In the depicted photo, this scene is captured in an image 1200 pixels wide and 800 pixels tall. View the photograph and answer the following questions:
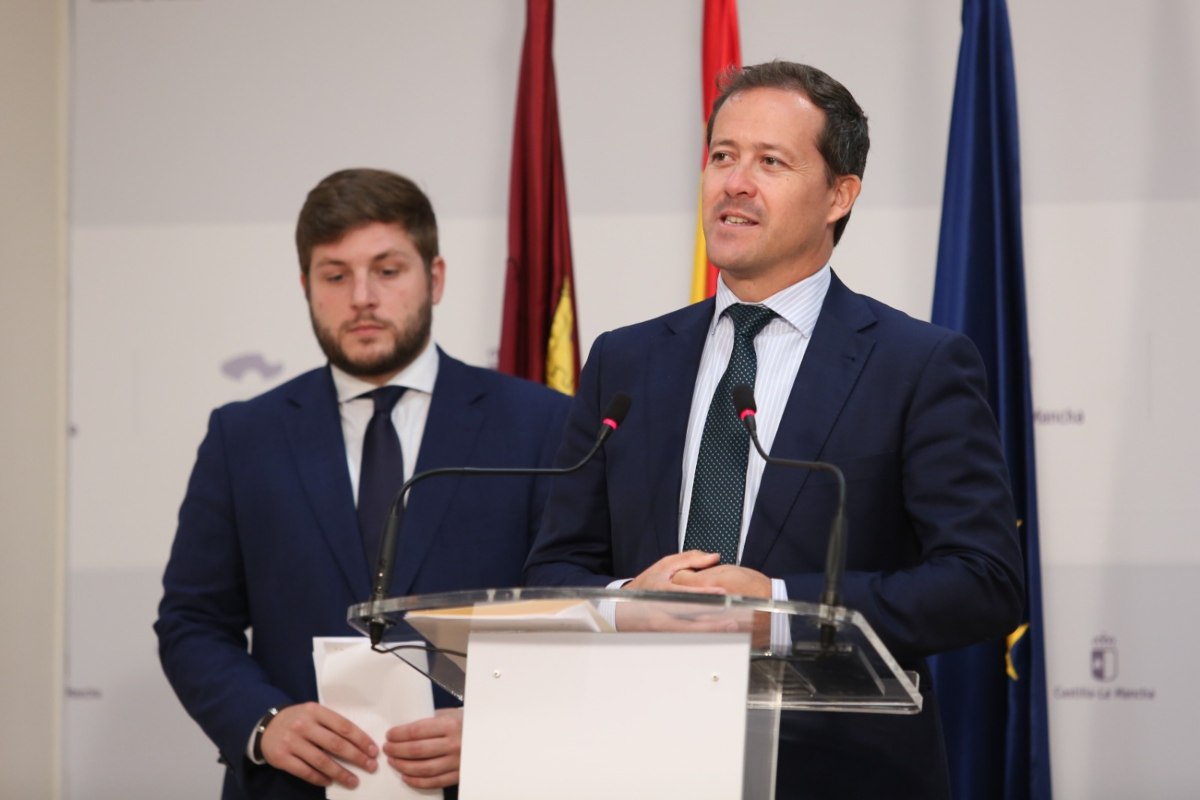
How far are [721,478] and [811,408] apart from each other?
18 centimetres

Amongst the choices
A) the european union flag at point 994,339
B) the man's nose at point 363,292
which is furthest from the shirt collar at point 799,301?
the european union flag at point 994,339

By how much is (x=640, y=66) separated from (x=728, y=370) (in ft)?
7.48

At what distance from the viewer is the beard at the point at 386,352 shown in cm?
→ 322

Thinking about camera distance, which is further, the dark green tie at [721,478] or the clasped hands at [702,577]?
the dark green tie at [721,478]

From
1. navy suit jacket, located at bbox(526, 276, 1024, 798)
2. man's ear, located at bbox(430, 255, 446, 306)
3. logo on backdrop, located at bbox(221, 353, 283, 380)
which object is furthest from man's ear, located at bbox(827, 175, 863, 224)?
logo on backdrop, located at bbox(221, 353, 283, 380)

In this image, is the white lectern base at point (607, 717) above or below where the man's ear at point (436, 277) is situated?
below

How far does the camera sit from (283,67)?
4629mm

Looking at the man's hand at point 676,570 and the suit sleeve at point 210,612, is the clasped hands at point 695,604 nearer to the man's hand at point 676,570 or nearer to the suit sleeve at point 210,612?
the man's hand at point 676,570

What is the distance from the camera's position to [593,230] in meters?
4.46

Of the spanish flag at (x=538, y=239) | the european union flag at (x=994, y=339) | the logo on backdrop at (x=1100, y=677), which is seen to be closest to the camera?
the european union flag at (x=994, y=339)

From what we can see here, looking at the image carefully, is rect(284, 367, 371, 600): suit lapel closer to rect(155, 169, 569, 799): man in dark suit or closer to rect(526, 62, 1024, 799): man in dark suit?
rect(155, 169, 569, 799): man in dark suit

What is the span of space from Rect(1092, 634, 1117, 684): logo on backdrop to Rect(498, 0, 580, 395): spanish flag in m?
1.66

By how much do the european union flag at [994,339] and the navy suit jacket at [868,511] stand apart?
1.69 meters

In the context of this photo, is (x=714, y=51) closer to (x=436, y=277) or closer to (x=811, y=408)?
(x=436, y=277)
